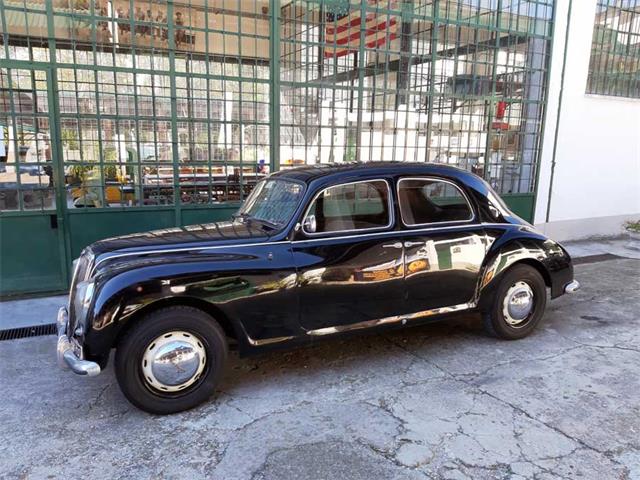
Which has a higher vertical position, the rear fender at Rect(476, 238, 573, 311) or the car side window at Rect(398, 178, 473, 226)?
the car side window at Rect(398, 178, 473, 226)

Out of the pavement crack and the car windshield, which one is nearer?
the pavement crack

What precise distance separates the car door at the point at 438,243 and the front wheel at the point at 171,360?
1.77 metres

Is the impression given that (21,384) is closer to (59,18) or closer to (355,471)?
(355,471)

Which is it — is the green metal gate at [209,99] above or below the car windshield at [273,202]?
above

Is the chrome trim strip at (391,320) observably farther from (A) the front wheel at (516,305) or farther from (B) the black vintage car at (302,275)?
(A) the front wheel at (516,305)

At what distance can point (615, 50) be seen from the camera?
989cm

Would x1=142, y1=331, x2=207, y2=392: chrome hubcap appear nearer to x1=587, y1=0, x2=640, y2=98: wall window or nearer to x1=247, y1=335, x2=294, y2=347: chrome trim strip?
x1=247, y1=335, x2=294, y2=347: chrome trim strip

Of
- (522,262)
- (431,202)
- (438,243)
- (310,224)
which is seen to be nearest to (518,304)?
(522,262)

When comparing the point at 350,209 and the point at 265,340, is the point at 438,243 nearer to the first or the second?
the point at 350,209

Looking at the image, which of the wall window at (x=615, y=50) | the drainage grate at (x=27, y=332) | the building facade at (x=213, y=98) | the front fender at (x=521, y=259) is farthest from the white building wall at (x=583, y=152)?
the drainage grate at (x=27, y=332)

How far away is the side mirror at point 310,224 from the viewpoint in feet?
13.0

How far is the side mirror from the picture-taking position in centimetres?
396

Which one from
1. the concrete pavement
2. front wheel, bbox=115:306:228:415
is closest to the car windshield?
front wheel, bbox=115:306:228:415

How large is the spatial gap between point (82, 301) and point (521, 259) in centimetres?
394
